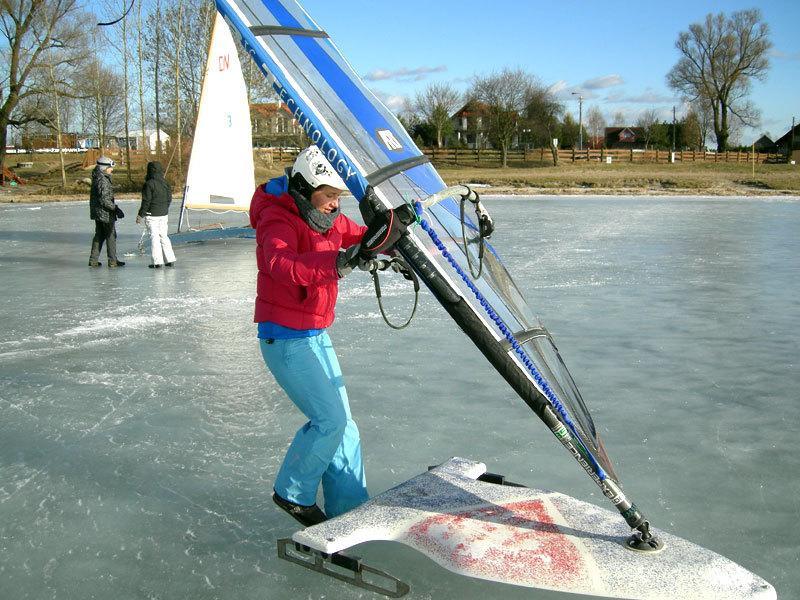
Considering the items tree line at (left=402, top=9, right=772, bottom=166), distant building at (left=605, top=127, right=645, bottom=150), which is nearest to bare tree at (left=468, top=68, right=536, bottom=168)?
tree line at (left=402, top=9, right=772, bottom=166)

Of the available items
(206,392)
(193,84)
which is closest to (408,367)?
(206,392)

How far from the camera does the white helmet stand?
2957 mm

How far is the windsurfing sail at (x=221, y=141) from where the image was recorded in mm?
13773

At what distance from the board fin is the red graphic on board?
0.62 ft

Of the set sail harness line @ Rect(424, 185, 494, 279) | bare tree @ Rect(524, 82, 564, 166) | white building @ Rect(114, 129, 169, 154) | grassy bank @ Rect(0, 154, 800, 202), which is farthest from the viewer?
bare tree @ Rect(524, 82, 564, 166)

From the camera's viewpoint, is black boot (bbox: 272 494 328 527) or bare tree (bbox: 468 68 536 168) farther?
bare tree (bbox: 468 68 536 168)

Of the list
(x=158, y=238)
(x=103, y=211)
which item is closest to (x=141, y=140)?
(x=103, y=211)

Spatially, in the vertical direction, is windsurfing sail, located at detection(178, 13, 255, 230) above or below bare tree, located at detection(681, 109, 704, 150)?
below

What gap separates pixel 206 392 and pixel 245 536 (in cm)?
206

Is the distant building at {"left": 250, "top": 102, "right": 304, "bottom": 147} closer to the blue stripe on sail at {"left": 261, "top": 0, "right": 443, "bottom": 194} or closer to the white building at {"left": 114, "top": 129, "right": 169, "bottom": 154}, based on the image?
the white building at {"left": 114, "top": 129, "right": 169, "bottom": 154}

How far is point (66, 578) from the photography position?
2.99m

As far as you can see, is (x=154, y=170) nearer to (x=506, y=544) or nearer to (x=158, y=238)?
(x=158, y=238)

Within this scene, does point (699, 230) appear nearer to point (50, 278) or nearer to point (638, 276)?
point (638, 276)

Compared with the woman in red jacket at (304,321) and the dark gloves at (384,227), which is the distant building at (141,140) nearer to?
the woman in red jacket at (304,321)
